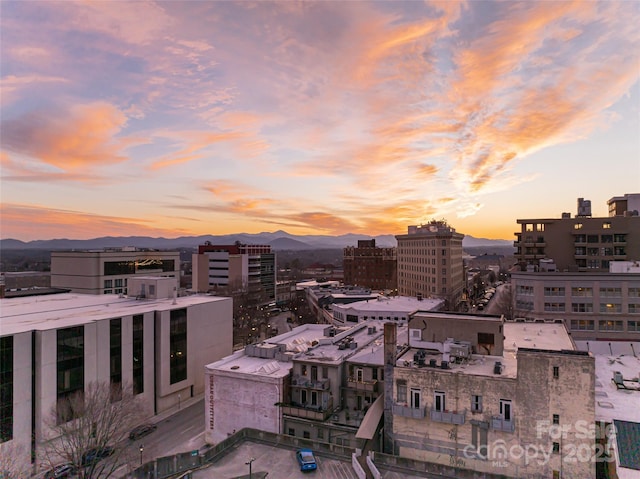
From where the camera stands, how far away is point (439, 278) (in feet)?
359

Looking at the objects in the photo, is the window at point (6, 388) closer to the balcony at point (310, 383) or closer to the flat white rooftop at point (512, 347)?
the balcony at point (310, 383)

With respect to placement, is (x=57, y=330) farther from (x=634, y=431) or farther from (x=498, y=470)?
(x=634, y=431)

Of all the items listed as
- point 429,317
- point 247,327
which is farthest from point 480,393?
point 247,327

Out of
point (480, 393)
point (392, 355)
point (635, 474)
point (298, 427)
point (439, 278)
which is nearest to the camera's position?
point (635, 474)

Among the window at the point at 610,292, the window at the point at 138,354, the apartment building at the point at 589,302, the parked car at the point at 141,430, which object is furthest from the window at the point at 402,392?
A: the window at the point at 610,292

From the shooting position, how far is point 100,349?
129 feet

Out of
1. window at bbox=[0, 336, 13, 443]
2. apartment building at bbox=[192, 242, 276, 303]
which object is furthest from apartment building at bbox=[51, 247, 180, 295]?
window at bbox=[0, 336, 13, 443]

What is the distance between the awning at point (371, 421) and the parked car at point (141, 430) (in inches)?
968

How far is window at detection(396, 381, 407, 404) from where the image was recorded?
93.2 ft

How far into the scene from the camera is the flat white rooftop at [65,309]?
37406 millimetres

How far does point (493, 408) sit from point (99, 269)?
7560 centimetres

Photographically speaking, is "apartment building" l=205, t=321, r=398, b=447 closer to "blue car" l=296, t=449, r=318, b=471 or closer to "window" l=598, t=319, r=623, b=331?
"blue car" l=296, t=449, r=318, b=471

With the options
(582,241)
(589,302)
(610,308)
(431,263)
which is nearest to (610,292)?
(610,308)

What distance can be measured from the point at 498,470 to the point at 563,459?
401 centimetres
